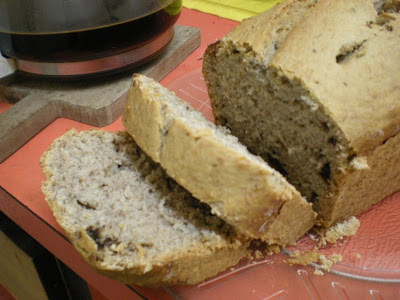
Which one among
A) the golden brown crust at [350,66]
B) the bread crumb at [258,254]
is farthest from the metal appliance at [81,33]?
the bread crumb at [258,254]

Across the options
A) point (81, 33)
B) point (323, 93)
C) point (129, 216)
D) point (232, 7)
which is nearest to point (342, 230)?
point (323, 93)

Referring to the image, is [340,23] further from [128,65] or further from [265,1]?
[265,1]

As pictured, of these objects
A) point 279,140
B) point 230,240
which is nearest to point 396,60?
point 279,140

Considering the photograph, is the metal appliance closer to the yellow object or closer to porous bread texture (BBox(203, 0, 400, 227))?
Answer: porous bread texture (BBox(203, 0, 400, 227))

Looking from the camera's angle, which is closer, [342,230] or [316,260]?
[316,260]

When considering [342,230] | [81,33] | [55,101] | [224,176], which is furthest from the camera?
[55,101]

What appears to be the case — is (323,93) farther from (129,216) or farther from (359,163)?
(129,216)
